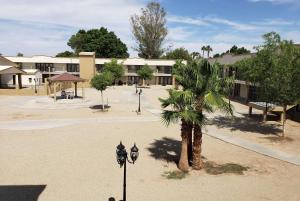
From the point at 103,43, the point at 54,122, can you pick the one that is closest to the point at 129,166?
the point at 54,122

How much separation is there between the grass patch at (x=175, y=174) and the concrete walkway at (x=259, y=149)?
662 centimetres

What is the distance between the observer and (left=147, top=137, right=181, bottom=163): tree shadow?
18000 mm

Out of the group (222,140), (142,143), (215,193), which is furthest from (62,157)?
(222,140)

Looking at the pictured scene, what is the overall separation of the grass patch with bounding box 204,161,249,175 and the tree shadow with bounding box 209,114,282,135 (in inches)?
339

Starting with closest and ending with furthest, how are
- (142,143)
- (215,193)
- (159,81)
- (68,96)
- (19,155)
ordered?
(215,193), (19,155), (142,143), (68,96), (159,81)

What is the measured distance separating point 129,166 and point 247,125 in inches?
584

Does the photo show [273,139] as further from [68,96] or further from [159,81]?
[159,81]

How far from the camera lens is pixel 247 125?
88.8ft

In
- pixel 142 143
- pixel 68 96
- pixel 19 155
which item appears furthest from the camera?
pixel 68 96

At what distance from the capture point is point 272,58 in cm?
2278

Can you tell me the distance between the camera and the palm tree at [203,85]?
47.3 feet

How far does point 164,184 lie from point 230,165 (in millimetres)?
4580

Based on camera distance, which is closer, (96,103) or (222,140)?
(222,140)

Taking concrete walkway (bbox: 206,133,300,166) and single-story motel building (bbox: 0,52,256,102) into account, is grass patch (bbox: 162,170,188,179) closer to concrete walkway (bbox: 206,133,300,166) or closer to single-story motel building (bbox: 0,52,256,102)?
concrete walkway (bbox: 206,133,300,166)
